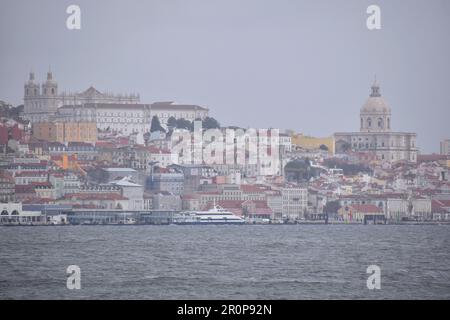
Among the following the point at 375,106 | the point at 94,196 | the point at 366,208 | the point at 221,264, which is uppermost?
the point at 375,106

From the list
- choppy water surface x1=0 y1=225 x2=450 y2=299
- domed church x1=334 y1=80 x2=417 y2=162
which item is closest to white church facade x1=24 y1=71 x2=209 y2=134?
domed church x1=334 y1=80 x2=417 y2=162

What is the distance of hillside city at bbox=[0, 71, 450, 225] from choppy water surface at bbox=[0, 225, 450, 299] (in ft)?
37.6

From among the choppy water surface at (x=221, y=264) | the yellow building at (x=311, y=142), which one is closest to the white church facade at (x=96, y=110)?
the yellow building at (x=311, y=142)

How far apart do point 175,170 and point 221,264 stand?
37579 millimetres

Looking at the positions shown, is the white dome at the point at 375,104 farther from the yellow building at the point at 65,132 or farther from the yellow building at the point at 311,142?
the yellow building at the point at 65,132

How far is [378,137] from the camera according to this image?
8644 cm

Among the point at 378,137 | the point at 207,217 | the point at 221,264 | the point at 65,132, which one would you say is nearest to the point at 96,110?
the point at 65,132

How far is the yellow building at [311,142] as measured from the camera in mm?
83444

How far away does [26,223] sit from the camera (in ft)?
178

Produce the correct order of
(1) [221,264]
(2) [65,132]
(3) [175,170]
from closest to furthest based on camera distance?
1. (1) [221,264]
2. (3) [175,170]
3. (2) [65,132]

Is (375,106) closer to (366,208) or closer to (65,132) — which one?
(65,132)
